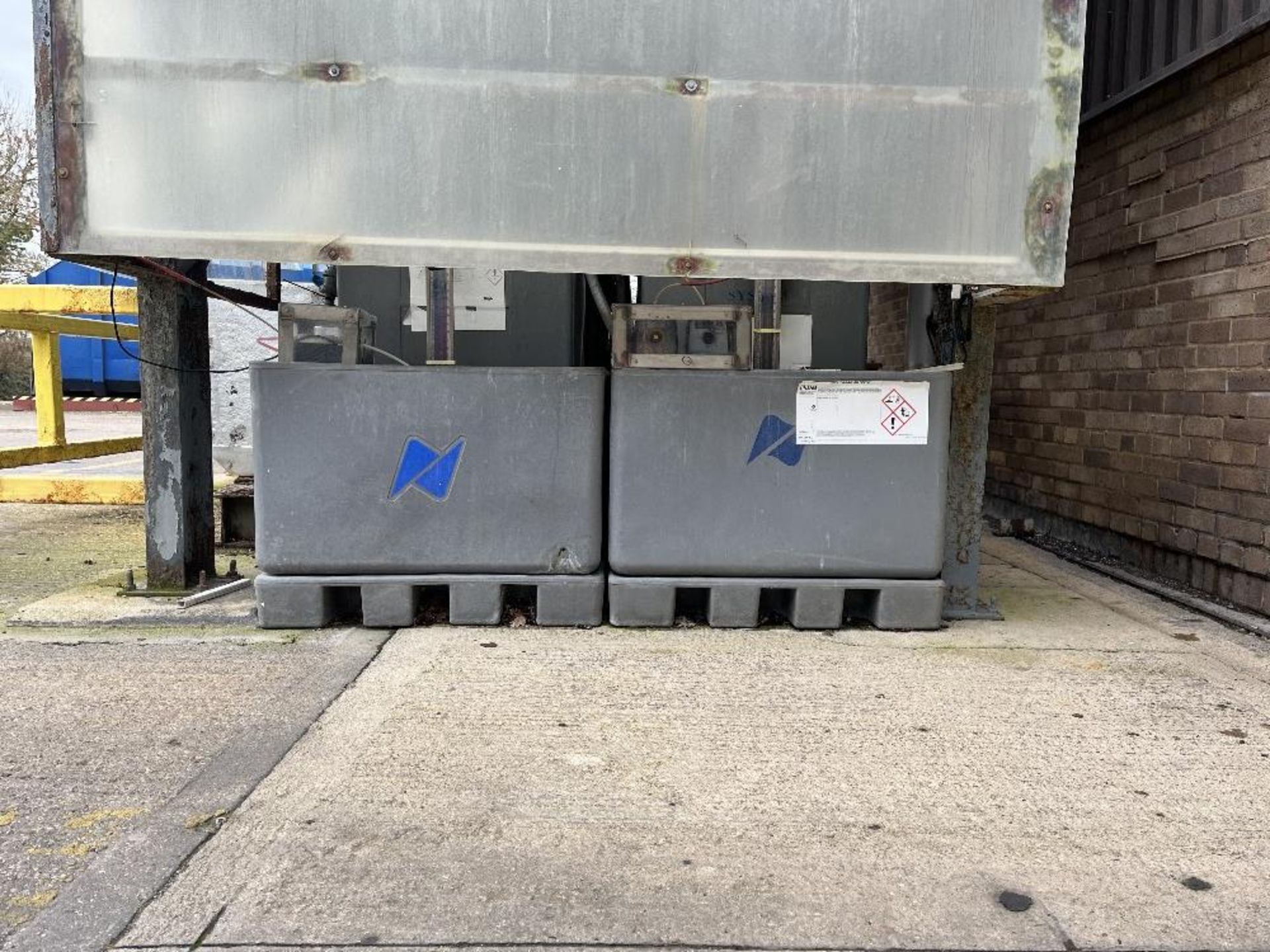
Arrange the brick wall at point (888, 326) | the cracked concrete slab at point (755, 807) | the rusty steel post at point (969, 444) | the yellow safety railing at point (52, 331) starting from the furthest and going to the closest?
1. the brick wall at point (888, 326)
2. the yellow safety railing at point (52, 331)
3. the rusty steel post at point (969, 444)
4. the cracked concrete slab at point (755, 807)

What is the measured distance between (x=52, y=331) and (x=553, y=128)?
18.9 feet

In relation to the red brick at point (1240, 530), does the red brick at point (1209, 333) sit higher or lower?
higher

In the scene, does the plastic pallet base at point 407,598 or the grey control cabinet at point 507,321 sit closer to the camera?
the plastic pallet base at point 407,598

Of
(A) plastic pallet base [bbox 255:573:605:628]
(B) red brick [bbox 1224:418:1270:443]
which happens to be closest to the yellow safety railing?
(A) plastic pallet base [bbox 255:573:605:628]

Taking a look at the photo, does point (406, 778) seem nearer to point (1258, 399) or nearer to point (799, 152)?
point (799, 152)

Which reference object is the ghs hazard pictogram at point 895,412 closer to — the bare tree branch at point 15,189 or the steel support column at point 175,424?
the steel support column at point 175,424

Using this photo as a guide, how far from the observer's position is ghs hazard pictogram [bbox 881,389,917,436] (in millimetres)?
4121

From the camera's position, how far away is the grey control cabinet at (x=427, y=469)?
4023mm

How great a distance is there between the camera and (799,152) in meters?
3.23

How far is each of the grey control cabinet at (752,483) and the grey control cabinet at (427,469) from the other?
19 centimetres

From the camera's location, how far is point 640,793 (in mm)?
2633

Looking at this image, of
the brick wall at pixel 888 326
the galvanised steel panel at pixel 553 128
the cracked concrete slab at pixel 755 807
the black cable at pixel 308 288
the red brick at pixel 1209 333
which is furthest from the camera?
the brick wall at pixel 888 326

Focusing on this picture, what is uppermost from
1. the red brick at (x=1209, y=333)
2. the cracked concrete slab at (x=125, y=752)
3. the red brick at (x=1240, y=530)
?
the red brick at (x=1209, y=333)

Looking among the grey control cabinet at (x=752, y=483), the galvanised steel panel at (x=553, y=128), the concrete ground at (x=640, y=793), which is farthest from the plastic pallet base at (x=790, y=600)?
the galvanised steel panel at (x=553, y=128)
